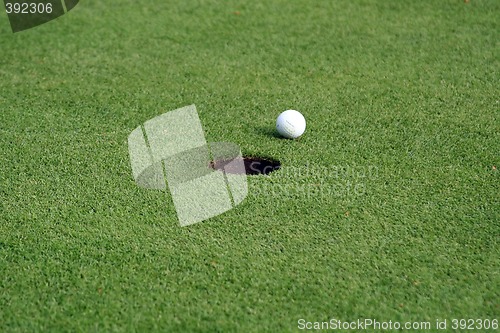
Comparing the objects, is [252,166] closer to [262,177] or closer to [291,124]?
[262,177]

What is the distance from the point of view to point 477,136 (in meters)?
4.80

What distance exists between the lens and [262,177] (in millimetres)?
4328

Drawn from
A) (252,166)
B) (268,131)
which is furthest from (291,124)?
(252,166)

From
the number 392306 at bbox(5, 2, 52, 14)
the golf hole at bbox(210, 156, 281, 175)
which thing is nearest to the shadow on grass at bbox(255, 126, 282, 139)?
the golf hole at bbox(210, 156, 281, 175)

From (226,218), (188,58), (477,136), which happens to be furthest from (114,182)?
(477,136)

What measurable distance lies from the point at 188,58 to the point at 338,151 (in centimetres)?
214

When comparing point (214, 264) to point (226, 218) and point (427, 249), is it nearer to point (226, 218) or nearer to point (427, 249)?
point (226, 218)

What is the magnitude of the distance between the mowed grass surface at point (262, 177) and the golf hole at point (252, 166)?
0.25 ft

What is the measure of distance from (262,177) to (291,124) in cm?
57

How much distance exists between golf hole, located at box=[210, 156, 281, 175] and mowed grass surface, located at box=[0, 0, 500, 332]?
76mm

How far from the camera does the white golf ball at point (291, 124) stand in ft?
15.3

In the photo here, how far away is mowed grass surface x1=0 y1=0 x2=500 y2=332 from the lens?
3385mm

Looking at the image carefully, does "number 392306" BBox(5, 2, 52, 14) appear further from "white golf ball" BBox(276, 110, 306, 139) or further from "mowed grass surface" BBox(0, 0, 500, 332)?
"white golf ball" BBox(276, 110, 306, 139)

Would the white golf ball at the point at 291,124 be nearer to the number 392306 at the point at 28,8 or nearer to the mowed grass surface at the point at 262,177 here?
the mowed grass surface at the point at 262,177
